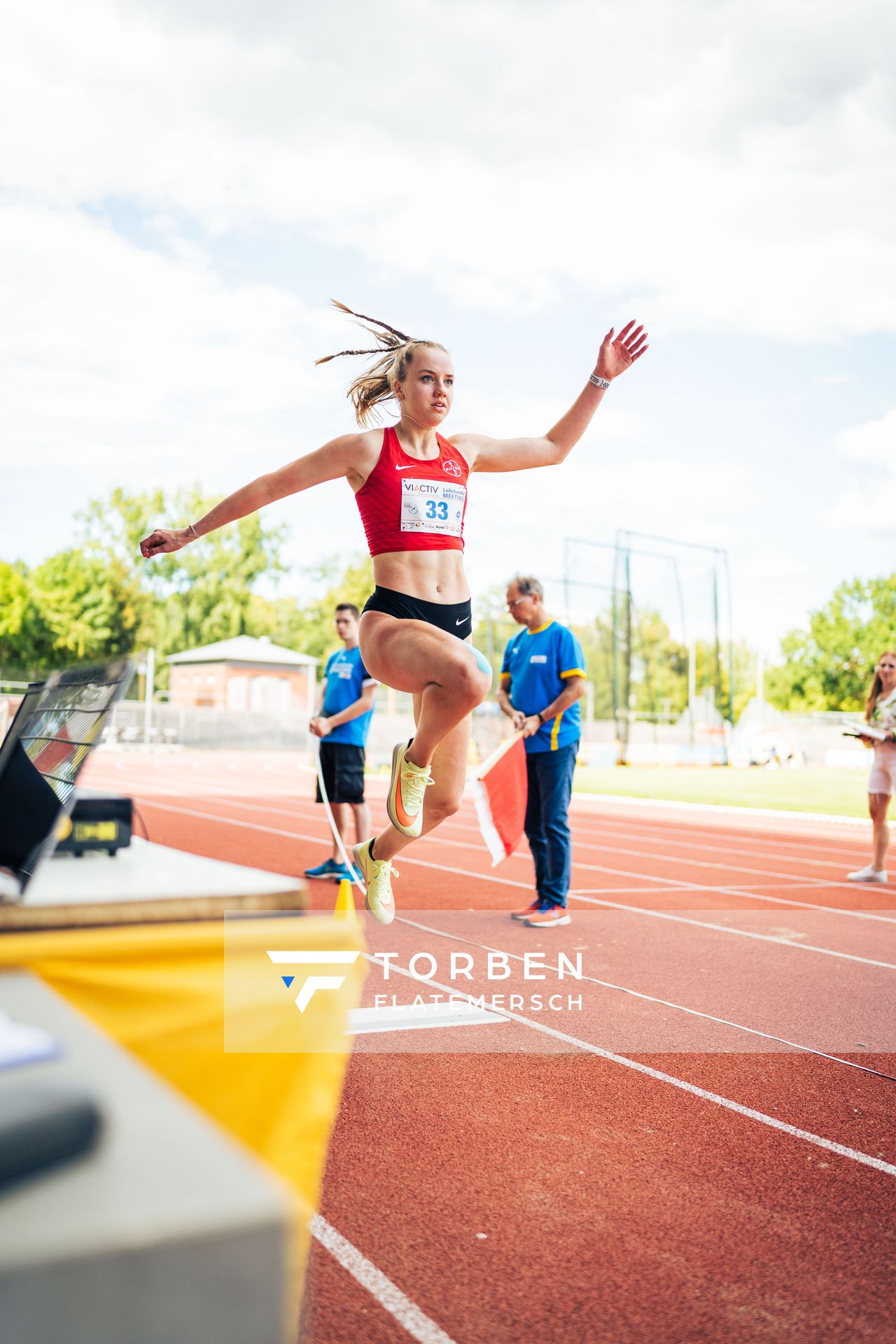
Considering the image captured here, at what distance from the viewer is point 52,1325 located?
1.20 meters

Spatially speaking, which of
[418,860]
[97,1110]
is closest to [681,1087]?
[97,1110]

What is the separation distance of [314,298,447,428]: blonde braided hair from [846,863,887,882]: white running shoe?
7430mm

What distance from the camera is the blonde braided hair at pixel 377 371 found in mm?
4027

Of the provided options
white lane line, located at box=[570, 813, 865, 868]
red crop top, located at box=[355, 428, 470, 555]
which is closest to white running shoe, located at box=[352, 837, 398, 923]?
red crop top, located at box=[355, 428, 470, 555]

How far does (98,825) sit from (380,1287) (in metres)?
1.14

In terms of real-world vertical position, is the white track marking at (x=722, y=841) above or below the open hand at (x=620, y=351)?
below

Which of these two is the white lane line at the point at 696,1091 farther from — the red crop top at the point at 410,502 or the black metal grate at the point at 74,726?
the black metal grate at the point at 74,726

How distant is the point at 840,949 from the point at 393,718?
35.1 m

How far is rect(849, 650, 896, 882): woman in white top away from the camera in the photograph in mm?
9305

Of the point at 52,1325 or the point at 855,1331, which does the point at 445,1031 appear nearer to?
the point at 855,1331

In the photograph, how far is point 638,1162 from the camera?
3.11 meters

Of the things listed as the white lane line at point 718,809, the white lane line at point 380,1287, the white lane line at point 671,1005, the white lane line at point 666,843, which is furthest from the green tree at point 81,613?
the white lane line at point 380,1287
